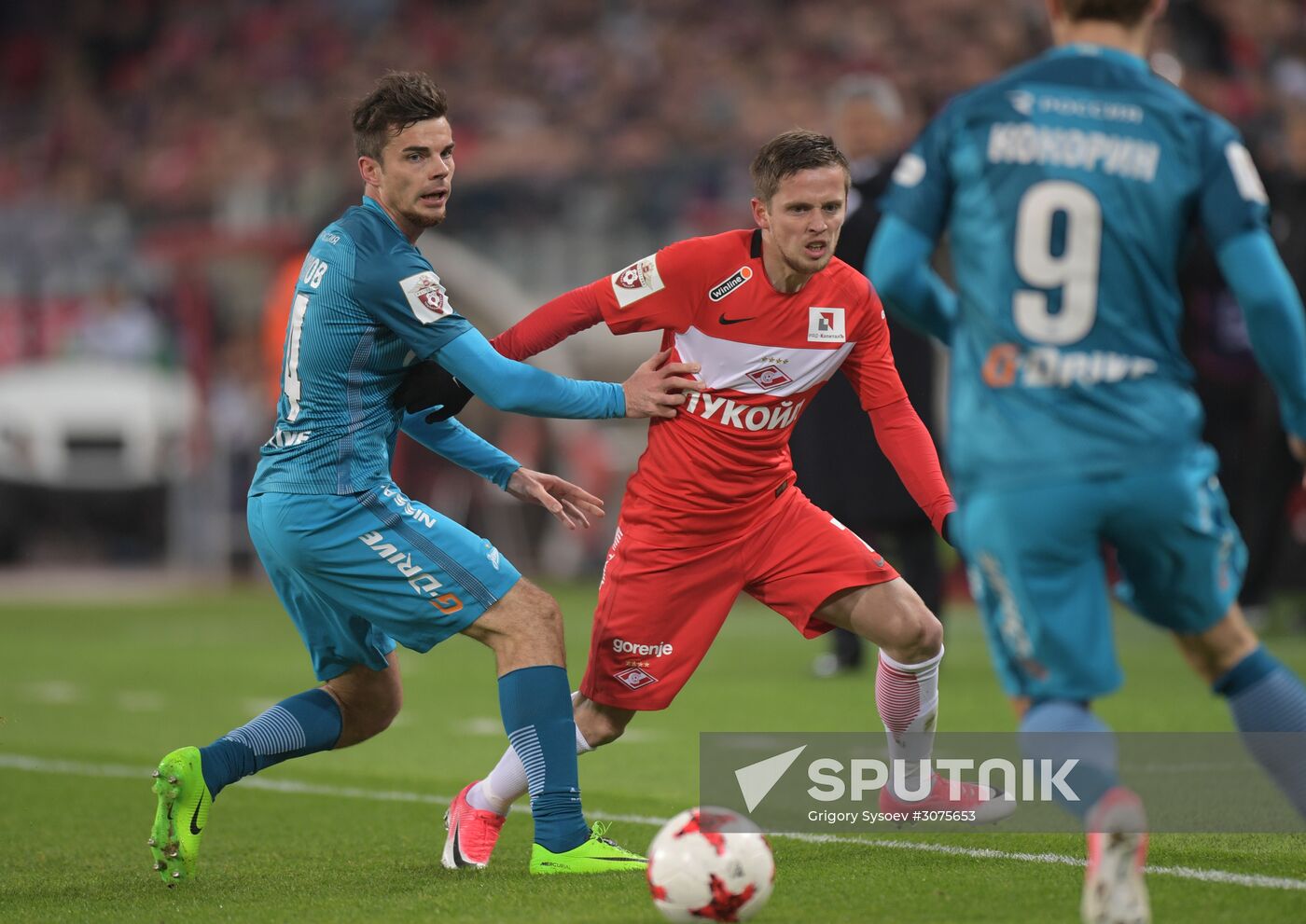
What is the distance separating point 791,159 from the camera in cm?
473

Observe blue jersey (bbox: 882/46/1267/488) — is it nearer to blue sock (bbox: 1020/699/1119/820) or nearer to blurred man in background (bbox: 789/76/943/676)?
blue sock (bbox: 1020/699/1119/820)

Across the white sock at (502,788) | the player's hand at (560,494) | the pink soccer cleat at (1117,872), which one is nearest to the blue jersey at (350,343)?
the player's hand at (560,494)

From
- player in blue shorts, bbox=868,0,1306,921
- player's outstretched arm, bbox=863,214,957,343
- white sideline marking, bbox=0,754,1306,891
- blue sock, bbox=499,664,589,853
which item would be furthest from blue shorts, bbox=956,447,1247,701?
blue sock, bbox=499,664,589,853

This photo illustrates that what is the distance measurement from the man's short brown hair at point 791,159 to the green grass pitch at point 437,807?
1825 millimetres

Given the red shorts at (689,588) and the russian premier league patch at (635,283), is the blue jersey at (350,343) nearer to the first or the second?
the russian premier league patch at (635,283)

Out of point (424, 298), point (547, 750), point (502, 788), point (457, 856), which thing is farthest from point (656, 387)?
point (457, 856)

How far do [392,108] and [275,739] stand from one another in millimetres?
1764

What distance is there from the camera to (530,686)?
4.59 m

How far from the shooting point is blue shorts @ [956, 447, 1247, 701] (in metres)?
3.39

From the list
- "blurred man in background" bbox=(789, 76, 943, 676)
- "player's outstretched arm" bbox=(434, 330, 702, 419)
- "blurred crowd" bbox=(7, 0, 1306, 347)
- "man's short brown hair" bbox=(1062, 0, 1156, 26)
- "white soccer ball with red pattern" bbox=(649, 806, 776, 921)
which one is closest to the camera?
"man's short brown hair" bbox=(1062, 0, 1156, 26)

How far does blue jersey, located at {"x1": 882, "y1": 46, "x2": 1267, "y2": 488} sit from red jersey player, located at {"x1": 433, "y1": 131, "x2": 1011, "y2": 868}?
4.51 feet

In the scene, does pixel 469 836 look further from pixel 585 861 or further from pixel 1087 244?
pixel 1087 244

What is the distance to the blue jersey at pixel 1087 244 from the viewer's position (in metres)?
3.39

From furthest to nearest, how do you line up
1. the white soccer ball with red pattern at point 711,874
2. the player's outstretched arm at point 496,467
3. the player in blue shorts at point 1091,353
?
the player's outstretched arm at point 496,467, the white soccer ball with red pattern at point 711,874, the player in blue shorts at point 1091,353
